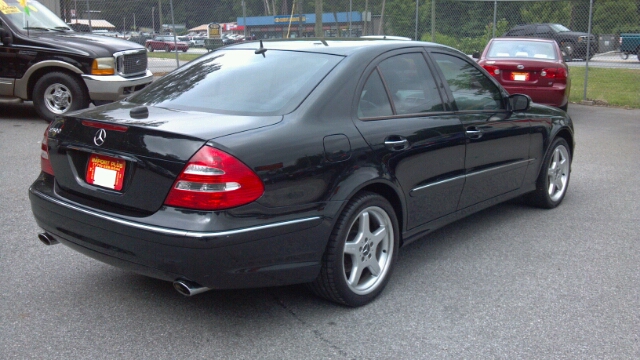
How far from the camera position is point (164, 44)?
72.5ft

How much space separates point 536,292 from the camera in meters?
4.20

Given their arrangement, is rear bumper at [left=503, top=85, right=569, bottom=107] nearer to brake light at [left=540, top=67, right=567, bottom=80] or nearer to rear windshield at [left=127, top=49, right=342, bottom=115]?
brake light at [left=540, top=67, right=567, bottom=80]

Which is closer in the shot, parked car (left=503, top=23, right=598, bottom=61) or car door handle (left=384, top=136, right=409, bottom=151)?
car door handle (left=384, top=136, right=409, bottom=151)

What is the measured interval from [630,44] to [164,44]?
17414mm

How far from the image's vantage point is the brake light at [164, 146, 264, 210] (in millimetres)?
3209

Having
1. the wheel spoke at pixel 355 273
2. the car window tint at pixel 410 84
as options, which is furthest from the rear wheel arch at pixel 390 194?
the car window tint at pixel 410 84

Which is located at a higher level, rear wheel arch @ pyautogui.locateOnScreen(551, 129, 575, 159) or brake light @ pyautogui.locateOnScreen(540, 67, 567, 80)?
brake light @ pyautogui.locateOnScreen(540, 67, 567, 80)

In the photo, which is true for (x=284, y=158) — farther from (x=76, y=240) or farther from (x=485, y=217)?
(x=485, y=217)

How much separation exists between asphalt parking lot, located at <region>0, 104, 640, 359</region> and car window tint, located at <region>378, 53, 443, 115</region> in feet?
3.60

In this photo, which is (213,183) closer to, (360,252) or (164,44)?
(360,252)

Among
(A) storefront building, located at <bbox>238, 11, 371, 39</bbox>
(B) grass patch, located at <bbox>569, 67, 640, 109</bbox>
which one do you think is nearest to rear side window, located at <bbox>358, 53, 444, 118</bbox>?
(B) grass patch, located at <bbox>569, 67, 640, 109</bbox>

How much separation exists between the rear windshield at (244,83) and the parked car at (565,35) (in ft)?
54.7

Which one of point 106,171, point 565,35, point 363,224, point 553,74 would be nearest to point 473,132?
point 363,224

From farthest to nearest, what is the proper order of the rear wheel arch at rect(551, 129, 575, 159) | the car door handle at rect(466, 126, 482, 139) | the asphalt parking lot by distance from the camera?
the rear wheel arch at rect(551, 129, 575, 159)
the car door handle at rect(466, 126, 482, 139)
the asphalt parking lot
